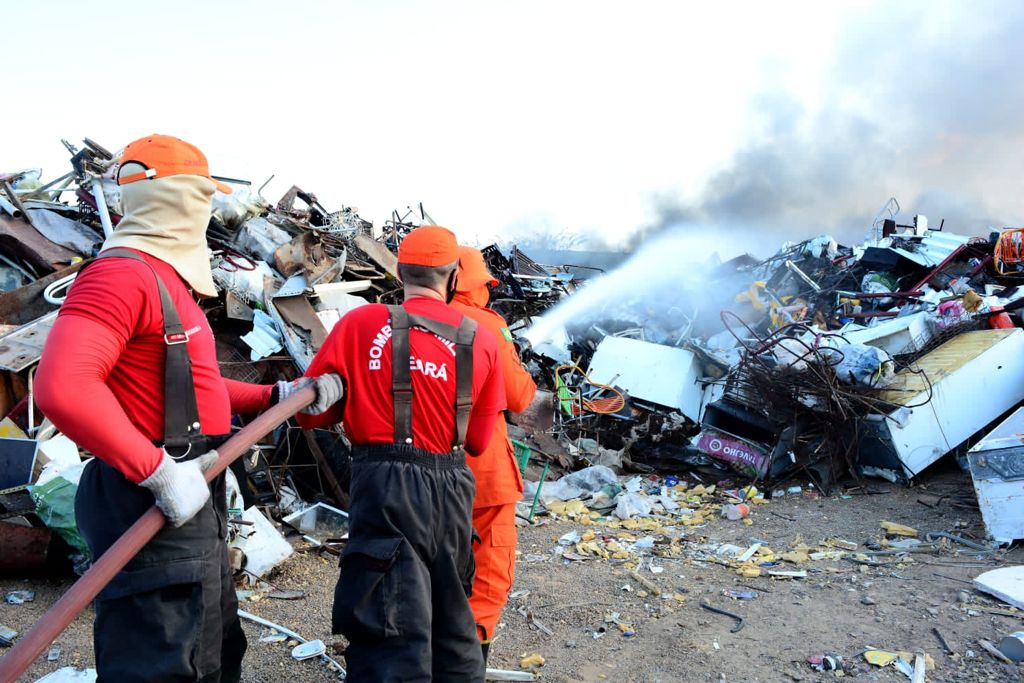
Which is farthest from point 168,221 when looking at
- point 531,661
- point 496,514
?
point 531,661

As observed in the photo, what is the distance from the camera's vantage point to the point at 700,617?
4.27 metres

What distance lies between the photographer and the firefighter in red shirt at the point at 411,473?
7.21 ft

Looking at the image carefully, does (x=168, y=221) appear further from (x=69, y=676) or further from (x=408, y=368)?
(x=69, y=676)

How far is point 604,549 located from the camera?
5492mm

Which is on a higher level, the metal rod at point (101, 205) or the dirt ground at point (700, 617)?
the metal rod at point (101, 205)

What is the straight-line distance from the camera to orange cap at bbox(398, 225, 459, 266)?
2562 millimetres

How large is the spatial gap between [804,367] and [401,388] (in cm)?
547

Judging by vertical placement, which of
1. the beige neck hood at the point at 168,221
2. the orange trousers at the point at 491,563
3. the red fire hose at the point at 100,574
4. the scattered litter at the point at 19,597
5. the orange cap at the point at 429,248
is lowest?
the scattered litter at the point at 19,597

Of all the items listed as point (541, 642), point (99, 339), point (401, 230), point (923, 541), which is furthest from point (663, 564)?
point (401, 230)

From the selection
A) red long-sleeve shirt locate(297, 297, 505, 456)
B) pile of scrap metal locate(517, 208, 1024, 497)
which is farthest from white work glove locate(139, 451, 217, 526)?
pile of scrap metal locate(517, 208, 1024, 497)

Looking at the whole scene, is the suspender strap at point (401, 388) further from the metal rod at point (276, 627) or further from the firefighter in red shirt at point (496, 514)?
the metal rod at point (276, 627)

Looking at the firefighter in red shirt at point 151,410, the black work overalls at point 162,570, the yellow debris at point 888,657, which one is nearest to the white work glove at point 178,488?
the firefighter in red shirt at point 151,410

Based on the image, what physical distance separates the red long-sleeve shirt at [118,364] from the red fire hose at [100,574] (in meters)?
0.13

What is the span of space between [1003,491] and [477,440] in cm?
438
